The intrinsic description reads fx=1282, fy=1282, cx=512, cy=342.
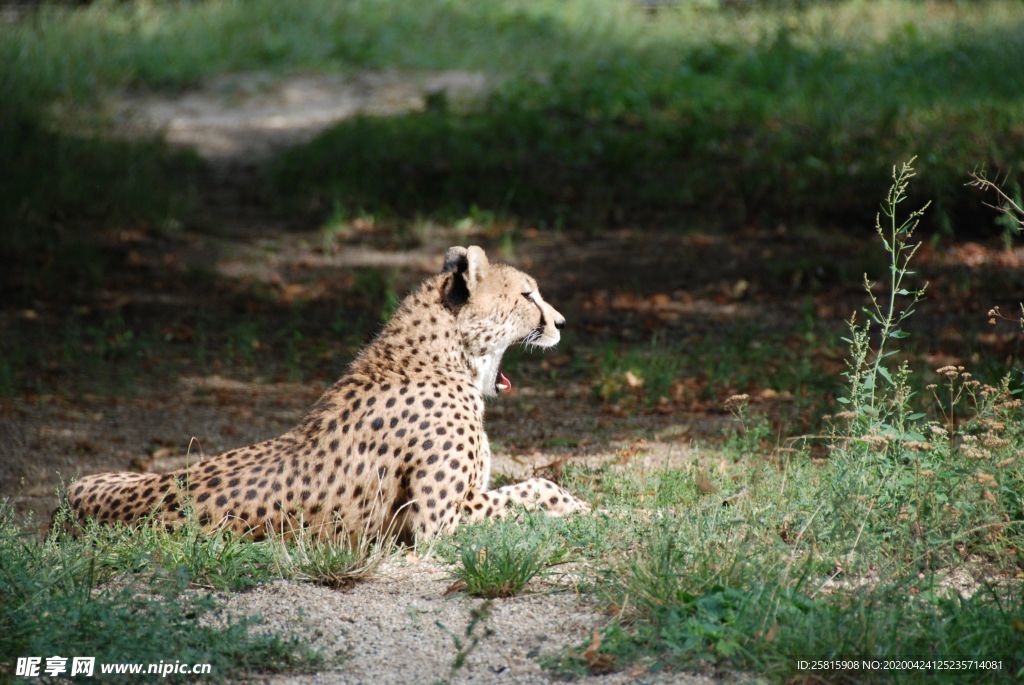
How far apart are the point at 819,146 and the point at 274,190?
5.07 metres

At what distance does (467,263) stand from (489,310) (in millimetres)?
224

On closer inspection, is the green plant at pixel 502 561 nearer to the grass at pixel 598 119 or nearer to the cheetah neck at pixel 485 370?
the cheetah neck at pixel 485 370

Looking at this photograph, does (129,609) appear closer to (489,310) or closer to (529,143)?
(489,310)

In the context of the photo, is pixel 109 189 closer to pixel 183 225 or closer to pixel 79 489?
pixel 183 225

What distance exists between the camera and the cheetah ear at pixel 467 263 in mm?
5105

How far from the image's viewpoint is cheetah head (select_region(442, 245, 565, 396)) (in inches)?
203

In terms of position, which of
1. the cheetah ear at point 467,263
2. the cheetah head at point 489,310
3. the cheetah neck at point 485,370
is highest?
the cheetah ear at point 467,263


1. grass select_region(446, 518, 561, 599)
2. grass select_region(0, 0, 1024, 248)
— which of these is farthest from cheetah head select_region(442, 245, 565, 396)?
grass select_region(0, 0, 1024, 248)

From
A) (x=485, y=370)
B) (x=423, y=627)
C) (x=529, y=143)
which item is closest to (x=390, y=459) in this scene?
(x=485, y=370)

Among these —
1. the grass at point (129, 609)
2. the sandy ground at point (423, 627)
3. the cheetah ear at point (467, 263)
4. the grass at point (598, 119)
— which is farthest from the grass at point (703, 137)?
the grass at point (129, 609)

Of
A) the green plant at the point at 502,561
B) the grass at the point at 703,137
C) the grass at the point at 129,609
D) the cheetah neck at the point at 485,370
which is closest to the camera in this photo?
the grass at the point at 129,609

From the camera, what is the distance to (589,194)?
11500 millimetres

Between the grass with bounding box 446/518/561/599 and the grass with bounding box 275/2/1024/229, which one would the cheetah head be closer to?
the grass with bounding box 446/518/561/599

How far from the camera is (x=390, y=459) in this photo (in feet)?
15.6
